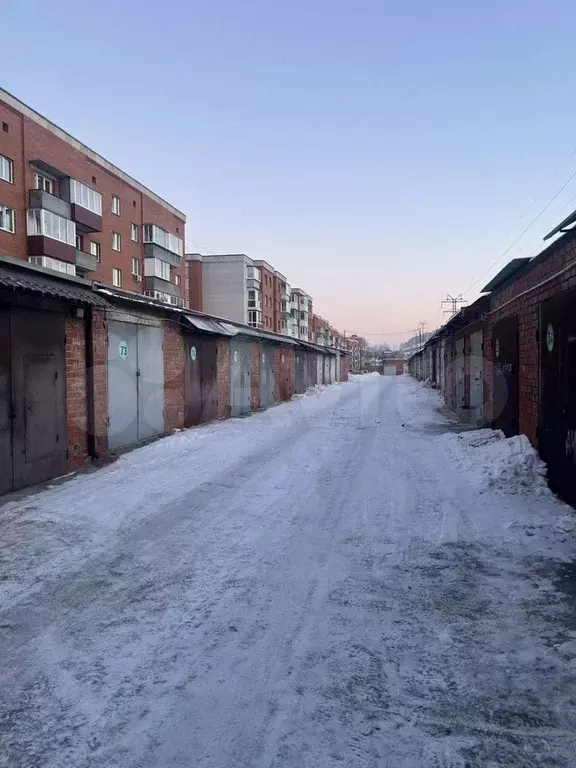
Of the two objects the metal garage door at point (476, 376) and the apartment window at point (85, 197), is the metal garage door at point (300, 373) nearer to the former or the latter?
the apartment window at point (85, 197)

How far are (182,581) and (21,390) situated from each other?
446 cm

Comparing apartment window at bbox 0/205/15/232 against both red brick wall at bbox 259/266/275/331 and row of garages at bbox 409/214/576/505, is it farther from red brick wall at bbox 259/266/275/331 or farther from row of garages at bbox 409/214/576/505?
red brick wall at bbox 259/266/275/331

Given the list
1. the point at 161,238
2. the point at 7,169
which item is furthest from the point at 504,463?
the point at 161,238

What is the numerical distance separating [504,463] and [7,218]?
26460 mm

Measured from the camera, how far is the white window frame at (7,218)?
25750 millimetres

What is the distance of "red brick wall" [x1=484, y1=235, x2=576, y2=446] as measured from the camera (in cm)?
668

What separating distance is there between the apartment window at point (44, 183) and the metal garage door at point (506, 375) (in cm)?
2703

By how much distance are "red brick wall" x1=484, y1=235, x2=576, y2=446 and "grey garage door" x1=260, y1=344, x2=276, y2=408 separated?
1311cm

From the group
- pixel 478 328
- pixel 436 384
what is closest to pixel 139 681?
pixel 478 328

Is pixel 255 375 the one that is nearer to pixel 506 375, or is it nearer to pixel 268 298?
pixel 506 375

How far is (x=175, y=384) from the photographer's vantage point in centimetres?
1339

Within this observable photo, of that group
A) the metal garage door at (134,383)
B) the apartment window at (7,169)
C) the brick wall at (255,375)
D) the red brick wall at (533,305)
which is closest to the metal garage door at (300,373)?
the brick wall at (255,375)

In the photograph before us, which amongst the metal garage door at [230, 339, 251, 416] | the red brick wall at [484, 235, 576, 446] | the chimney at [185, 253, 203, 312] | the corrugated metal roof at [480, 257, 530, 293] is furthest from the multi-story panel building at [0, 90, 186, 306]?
the red brick wall at [484, 235, 576, 446]

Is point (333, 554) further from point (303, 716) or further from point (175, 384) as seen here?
point (175, 384)
